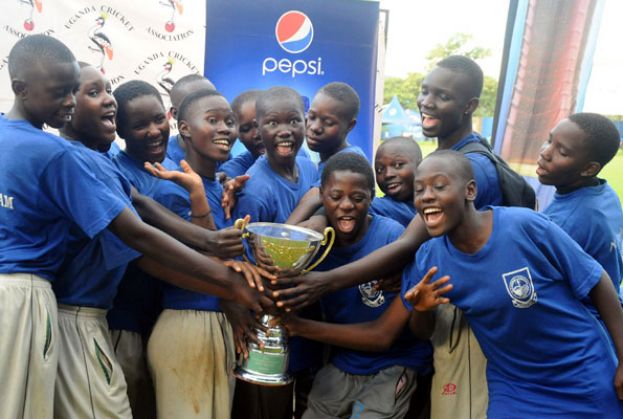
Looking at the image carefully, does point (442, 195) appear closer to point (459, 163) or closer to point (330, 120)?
point (459, 163)

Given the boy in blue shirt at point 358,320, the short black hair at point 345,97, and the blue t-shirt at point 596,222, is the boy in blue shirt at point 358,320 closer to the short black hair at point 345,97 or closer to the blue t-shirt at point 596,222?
the short black hair at point 345,97

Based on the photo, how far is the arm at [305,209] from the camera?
2861 millimetres

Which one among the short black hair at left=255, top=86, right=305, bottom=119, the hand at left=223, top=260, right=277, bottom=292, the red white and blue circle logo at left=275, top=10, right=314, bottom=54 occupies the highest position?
the red white and blue circle logo at left=275, top=10, right=314, bottom=54

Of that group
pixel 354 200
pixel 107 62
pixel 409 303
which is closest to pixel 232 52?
pixel 107 62

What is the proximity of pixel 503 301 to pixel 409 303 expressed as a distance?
0.42m

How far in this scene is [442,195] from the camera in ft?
7.70

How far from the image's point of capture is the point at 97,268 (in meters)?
2.43

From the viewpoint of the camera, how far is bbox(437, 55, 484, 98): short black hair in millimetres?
2977

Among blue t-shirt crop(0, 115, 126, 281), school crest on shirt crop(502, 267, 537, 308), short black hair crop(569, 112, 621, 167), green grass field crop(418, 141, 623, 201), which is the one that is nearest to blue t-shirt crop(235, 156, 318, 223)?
blue t-shirt crop(0, 115, 126, 281)

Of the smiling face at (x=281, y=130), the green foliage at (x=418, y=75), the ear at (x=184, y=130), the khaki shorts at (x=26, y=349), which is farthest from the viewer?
the green foliage at (x=418, y=75)

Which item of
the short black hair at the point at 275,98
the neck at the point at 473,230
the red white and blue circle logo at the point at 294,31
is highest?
the red white and blue circle logo at the point at 294,31

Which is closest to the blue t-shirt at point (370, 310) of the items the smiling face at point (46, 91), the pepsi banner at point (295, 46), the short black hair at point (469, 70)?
the short black hair at point (469, 70)

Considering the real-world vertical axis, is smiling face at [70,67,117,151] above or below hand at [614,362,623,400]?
above

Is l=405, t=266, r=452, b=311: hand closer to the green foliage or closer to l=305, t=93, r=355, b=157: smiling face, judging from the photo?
l=305, t=93, r=355, b=157: smiling face
